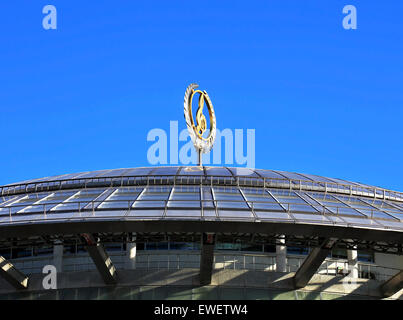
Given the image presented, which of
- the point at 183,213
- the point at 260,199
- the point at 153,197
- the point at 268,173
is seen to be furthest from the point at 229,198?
the point at 268,173

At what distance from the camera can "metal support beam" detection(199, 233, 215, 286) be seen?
23.0 metres

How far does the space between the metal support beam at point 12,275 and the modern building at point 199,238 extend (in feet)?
0.16

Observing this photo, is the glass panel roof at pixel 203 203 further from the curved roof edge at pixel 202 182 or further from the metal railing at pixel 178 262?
the metal railing at pixel 178 262

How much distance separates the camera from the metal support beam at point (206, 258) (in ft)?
75.4

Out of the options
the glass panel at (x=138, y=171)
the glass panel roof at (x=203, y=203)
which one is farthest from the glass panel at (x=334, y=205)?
the glass panel at (x=138, y=171)

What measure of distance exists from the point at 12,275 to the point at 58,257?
8.27 ft

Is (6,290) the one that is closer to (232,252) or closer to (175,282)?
(175,282)

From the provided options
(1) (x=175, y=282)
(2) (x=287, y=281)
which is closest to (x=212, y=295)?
(1) (x=175, y=282)

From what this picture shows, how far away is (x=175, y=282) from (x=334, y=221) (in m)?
8.26

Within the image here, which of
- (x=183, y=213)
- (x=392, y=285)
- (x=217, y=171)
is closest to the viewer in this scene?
(x=183, y=213)

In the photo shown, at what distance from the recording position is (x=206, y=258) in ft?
80.1

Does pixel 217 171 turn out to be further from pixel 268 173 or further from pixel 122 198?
pixel 122 198

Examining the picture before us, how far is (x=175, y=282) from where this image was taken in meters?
27.0

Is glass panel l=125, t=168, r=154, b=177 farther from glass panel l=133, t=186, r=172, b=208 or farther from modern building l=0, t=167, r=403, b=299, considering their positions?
glass panel l=133, t=186, r=172, b=208
